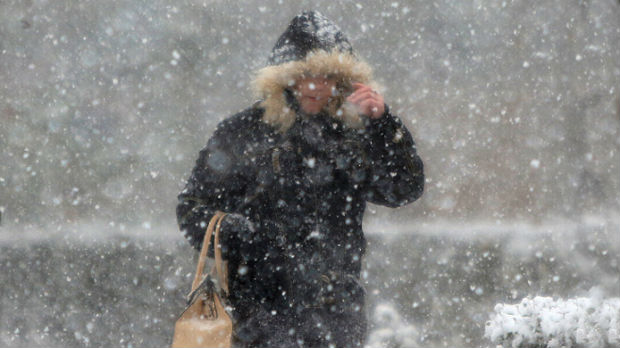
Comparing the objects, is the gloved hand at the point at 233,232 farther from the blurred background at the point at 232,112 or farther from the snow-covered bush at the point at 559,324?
the blurred background at the point at 232,112

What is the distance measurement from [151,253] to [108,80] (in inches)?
58.5

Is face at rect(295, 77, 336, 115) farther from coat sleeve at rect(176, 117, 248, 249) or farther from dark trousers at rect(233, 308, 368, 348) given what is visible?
dark trousers at rect(233, 308, 368, 348)

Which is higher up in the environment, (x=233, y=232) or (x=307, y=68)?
(x=307, y=68)

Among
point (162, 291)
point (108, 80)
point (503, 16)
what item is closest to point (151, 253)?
point (162, 291)

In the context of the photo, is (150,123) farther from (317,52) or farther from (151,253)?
(317,52)

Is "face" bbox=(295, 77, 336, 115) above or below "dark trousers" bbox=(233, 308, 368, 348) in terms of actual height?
above

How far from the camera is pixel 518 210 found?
6.07 meters

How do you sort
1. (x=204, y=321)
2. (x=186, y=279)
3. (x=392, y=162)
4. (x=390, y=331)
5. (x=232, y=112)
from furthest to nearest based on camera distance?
1. (x=232, y=112)
2. (x=186, y=279)
3. (x=390, y=331)
4. (x=392, y=162)
5. (x=204, y=321)

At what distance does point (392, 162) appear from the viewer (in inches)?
91.1

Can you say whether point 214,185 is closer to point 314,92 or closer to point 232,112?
point 314,92

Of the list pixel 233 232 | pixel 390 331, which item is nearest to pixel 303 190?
pixel 233 232

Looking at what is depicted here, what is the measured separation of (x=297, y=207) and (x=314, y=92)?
40 cm

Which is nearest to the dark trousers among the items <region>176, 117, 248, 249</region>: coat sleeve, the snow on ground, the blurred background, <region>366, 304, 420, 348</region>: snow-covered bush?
<region>176, 117, 248, 249</region>: coat sleeve

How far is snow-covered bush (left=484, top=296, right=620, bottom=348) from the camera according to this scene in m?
2.78
